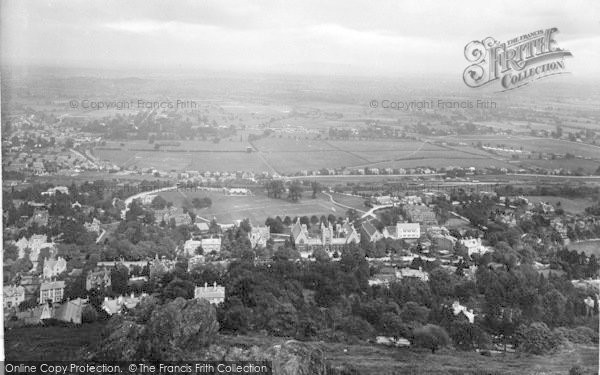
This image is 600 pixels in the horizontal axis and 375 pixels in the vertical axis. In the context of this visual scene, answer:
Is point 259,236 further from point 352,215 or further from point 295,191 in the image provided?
point 352,215

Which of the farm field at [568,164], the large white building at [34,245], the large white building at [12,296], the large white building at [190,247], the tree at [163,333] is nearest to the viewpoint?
the tree at [163,333]

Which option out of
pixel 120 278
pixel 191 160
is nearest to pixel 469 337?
pixel 191 160

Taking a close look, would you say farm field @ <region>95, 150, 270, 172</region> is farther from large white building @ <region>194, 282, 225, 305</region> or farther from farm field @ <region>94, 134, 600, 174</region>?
large white building @ <region>194, 282, 225, 305</region>

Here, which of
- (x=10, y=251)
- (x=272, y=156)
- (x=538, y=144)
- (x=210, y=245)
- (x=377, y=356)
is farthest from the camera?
(x=538, y=144)

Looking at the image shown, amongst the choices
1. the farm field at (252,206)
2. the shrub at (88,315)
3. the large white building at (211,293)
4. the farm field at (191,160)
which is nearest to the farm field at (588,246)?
the farm field at (252,206)

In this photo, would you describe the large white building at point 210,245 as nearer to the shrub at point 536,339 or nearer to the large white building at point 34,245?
the large white building at point 34,245

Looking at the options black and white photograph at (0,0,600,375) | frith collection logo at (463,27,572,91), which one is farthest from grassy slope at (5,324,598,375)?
frith collection logo at (463,27,572,91)

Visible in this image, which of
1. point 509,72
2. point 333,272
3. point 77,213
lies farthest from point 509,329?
point 77,213
